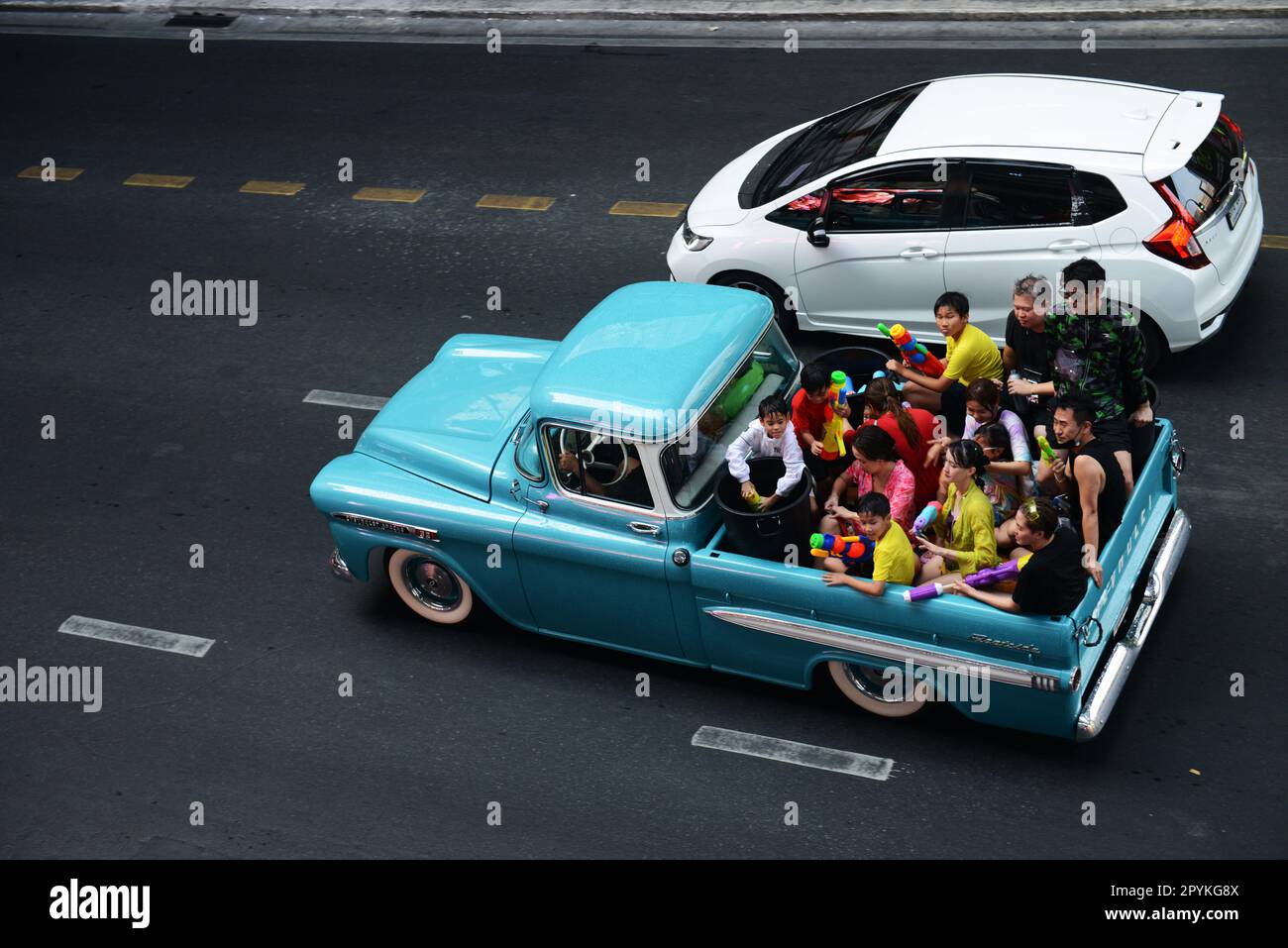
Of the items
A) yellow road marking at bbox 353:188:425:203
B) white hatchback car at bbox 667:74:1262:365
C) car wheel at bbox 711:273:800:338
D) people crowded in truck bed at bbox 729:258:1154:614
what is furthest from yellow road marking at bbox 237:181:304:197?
people crowded in truck bed at bbox 729:258:1154:614

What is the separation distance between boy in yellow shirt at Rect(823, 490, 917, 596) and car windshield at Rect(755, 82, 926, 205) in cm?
398

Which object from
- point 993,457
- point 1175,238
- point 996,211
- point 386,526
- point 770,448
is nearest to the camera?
point 993,457

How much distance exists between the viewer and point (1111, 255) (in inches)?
374

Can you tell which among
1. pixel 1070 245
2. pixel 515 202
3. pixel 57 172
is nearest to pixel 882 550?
pixel 1070 245

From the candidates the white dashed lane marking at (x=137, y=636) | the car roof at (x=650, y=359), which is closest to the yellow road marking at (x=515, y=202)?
the car roof at (x=650, y=359)

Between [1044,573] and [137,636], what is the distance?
5597 millimetres

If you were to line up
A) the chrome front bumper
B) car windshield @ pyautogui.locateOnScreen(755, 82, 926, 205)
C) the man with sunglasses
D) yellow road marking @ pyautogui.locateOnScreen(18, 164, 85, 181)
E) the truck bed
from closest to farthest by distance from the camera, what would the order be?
the man with sunglasses, the truck bed, the chrome front bumper, car windshield @ pyautogui.locateOnScreen(755, 82, 926, 205), yellow road marking @ pyautogui.locateOnScreen(18, 164, 85, 181)

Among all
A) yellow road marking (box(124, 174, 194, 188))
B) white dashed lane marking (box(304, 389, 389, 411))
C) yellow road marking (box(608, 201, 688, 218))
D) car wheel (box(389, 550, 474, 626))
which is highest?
yellow road marking (box(608, 201, 688, 218))

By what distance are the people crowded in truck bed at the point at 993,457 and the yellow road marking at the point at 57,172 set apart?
1025cm

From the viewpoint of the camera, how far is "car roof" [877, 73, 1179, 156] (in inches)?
379

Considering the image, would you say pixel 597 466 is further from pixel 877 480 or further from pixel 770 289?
pixel 770 289

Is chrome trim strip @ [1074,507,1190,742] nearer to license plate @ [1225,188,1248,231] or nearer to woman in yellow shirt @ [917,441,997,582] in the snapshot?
woman in yellow shirt @ [917,441,997,582]

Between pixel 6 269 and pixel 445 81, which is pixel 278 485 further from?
pixel 445 81

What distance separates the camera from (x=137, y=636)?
891 cm
